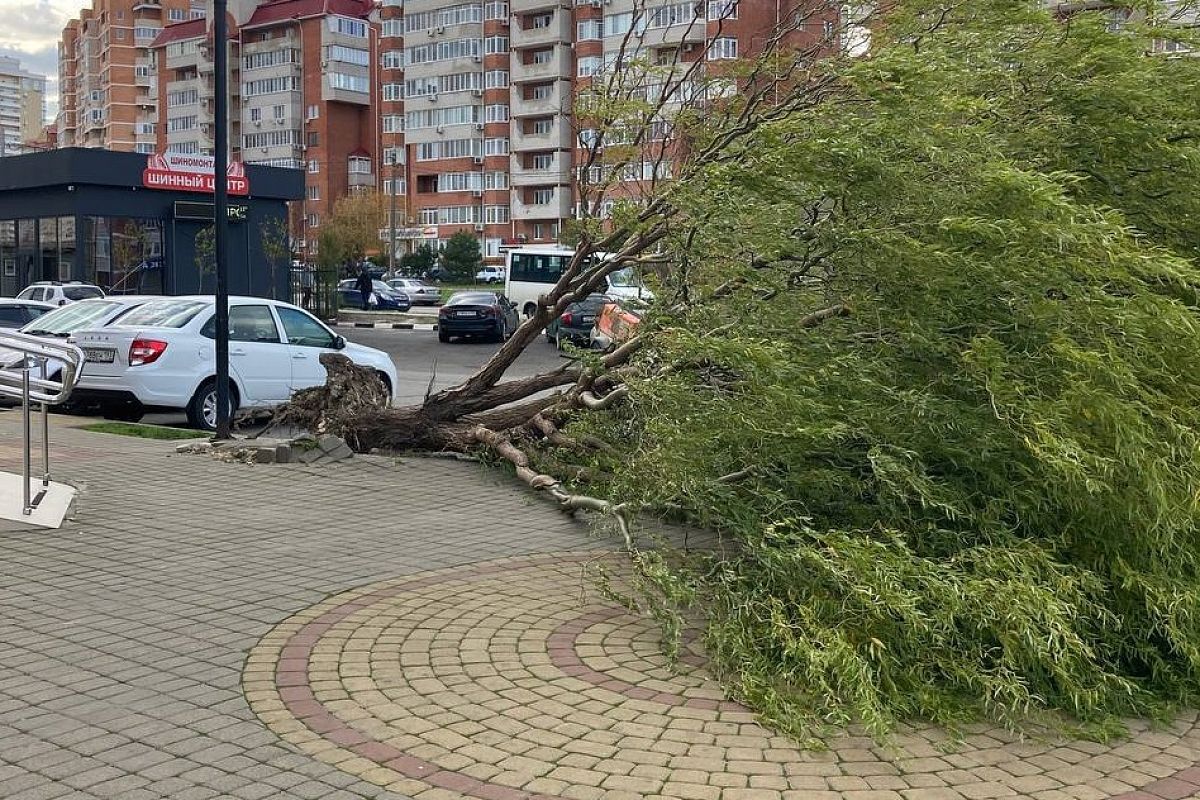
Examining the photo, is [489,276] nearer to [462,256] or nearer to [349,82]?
[462,256]

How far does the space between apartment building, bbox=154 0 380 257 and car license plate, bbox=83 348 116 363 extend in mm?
90239

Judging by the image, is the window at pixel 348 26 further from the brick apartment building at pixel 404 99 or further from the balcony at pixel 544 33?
the balcony at pixel 544 33

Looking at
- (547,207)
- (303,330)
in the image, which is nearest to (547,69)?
(547,207)

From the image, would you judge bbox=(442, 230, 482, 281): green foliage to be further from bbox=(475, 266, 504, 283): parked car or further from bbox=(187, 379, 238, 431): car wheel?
bbox=(187, 379, 238, 431): car wheel

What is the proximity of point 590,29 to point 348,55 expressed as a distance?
31.1 meters

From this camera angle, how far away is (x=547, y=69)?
88500 mm

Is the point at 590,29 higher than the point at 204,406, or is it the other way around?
the point at 590,29

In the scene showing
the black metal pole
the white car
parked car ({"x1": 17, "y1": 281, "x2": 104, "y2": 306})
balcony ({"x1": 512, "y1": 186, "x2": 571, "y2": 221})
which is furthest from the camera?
balcony ({"x1": 512, "y1": 186, "x2": 571, "y2": 221})

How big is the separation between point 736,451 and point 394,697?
1980mm

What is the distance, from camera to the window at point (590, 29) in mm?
83812

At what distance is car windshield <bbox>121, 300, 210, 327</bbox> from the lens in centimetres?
1460

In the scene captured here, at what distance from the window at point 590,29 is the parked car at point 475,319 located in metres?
51.6

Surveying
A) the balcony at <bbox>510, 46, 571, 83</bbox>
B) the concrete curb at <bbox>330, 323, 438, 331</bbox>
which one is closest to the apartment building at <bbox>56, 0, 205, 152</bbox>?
the balcony at <bbox>510, 46, 571, 83</bbox>

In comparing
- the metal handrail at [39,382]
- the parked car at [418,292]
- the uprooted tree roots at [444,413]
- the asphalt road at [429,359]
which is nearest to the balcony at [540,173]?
the parked car at [418,292]
